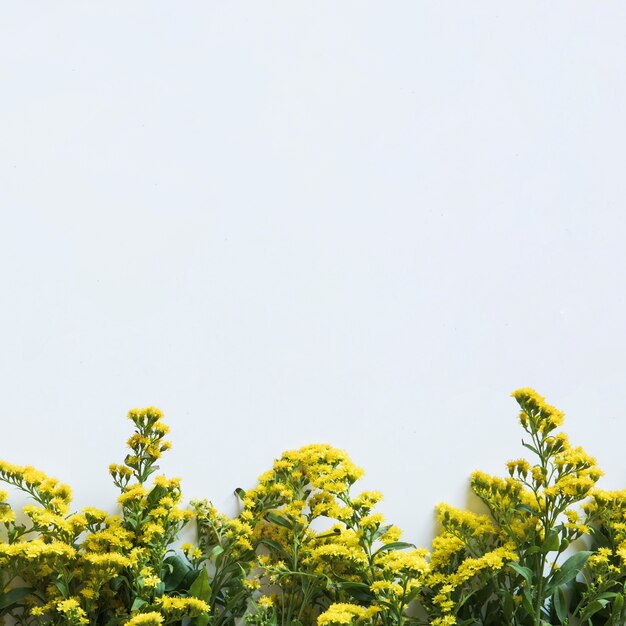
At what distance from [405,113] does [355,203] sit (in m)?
0.27

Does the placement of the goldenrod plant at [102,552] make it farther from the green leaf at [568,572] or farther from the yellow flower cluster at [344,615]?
the green leaf at [568,572]

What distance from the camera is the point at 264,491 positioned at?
1.53 metres

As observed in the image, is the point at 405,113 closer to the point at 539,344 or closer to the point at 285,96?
the point at 285,96

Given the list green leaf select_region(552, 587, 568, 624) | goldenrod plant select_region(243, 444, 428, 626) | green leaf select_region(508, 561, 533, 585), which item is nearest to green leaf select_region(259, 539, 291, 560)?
goldenrod plant select_region(243, 444, 428, 626)

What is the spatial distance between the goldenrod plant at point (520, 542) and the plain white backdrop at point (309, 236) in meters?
0.14

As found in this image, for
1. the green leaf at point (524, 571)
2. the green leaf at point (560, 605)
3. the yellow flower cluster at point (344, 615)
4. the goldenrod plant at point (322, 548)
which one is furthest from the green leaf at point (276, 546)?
the green leaf at point (560, 605)

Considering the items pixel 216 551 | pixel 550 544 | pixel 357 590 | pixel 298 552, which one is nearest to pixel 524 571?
pixel 550 544

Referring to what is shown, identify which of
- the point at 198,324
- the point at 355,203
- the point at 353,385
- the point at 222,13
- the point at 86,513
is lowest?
the point at 86,513

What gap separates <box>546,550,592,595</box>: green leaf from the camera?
1.43 m

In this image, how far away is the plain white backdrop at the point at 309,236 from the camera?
1.63m

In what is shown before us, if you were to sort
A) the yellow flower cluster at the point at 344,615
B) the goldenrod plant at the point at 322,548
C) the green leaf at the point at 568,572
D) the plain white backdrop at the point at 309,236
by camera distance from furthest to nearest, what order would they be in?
the plain white backdrop at the point at 309,236
the green leaf at the point at 568,572
the goldenrod plant at the point at 322,548
the yellow flower cluster at the point at 344,615

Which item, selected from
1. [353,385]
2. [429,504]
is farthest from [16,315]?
[429,504]

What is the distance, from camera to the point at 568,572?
1.43 metres

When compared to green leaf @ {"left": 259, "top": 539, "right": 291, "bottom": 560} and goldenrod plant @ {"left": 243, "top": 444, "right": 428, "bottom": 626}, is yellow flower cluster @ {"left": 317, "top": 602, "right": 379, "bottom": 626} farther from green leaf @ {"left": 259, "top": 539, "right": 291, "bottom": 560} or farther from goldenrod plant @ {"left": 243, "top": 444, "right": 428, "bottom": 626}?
green leaf @ {"left": 259, "top": 539, "right": 291, "bottom": 560}
